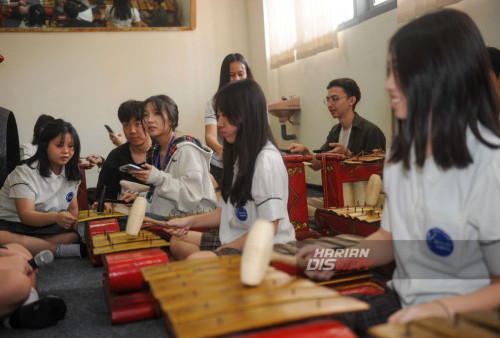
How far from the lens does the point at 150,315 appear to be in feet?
7.09

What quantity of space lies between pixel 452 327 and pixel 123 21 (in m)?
6.87

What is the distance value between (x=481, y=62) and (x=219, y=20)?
6.59m

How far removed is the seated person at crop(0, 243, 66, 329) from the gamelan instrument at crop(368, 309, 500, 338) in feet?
5.42

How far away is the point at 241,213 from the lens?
2143 millimetres

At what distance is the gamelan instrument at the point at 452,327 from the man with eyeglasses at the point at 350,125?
2.66 m

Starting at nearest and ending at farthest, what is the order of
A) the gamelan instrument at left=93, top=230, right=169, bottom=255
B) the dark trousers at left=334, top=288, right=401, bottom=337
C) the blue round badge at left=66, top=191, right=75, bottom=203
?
the dark trousers at left=334, top=288, right=401, bottom=337 → the gamelan instrument at left=93, top=230, right=169, bottom=255 → the blue round badge at left=66, top=191, right=75, bottom=203

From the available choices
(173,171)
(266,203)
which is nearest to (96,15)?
(173,171)

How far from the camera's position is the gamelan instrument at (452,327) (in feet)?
2.80

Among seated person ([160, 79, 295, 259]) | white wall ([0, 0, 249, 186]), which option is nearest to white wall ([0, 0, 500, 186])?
white wall ([0, 0, 249, 186])

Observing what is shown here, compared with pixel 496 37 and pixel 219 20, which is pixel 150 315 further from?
pixel 219 20

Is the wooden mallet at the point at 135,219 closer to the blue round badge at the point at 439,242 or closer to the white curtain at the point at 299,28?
the blue round badge at the point at 439,242

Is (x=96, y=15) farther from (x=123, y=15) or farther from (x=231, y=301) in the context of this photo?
(x=231, y=301)

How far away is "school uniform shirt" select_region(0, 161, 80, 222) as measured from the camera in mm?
3330

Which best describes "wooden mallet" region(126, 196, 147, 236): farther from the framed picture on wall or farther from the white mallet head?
the framed picture on wall
